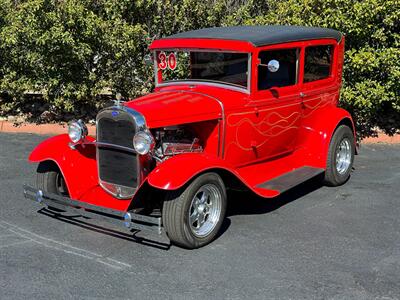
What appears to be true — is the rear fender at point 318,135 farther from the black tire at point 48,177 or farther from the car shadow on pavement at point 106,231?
the black tire at point 48,177

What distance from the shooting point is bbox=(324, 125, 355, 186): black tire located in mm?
5832

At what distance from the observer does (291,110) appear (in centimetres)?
556

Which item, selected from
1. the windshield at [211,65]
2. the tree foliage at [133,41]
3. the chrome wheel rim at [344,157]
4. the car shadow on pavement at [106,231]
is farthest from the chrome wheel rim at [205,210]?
the tree foliage at [133,41]

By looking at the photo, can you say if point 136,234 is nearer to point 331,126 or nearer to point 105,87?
point 331,126

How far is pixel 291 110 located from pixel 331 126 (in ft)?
2.07

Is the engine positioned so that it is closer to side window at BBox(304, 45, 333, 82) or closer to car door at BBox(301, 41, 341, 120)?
car door at BBox(301, 41, 341, 120)

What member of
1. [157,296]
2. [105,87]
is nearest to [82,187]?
[157,296]

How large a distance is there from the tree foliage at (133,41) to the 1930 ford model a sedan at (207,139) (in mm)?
1802

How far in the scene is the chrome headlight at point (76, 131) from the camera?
4.79 meters

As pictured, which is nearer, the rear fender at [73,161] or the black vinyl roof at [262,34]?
the rear fender at [73,161]

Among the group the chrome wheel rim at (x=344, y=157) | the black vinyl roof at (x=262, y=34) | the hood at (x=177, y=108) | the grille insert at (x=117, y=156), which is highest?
the black vinyl roof at (x=262, y=34)

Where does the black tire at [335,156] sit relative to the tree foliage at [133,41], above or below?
below

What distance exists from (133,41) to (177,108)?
4431 mm

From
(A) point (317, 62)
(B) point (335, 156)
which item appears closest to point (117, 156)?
(B) point (335, 156)
